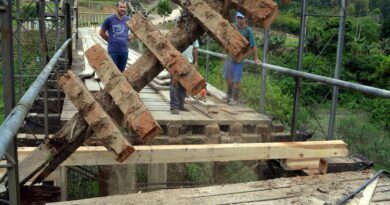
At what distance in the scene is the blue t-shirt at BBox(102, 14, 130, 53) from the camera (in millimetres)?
7199

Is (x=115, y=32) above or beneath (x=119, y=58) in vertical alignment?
above

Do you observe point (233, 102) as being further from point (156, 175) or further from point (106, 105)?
point (106, 105)

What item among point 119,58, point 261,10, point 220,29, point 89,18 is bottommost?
point 89,18

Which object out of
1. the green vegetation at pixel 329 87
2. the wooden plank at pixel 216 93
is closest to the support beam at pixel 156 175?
the wooden plank at pixel 216 93

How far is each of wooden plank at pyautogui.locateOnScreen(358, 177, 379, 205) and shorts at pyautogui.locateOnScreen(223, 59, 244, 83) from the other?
129 inches

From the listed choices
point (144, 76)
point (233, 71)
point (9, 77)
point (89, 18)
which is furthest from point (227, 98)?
point (89, 18)

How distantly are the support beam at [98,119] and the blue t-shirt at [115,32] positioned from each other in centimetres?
397

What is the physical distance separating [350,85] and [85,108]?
3.04 metres

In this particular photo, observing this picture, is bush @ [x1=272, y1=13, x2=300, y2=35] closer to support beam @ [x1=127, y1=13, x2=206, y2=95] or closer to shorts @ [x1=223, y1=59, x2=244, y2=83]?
shorts @ [x1=223, y1=59, x2=244, y2=83]

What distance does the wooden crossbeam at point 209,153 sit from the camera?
4625 millimetres

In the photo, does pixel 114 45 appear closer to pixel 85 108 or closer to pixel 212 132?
pixel 212 132

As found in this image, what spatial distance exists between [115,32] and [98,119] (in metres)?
4.31

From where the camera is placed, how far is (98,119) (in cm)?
311

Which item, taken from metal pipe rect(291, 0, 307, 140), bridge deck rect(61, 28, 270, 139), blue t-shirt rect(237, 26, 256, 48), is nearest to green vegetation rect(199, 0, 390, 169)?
bridge deck rect(61, 28, 270, 139)
